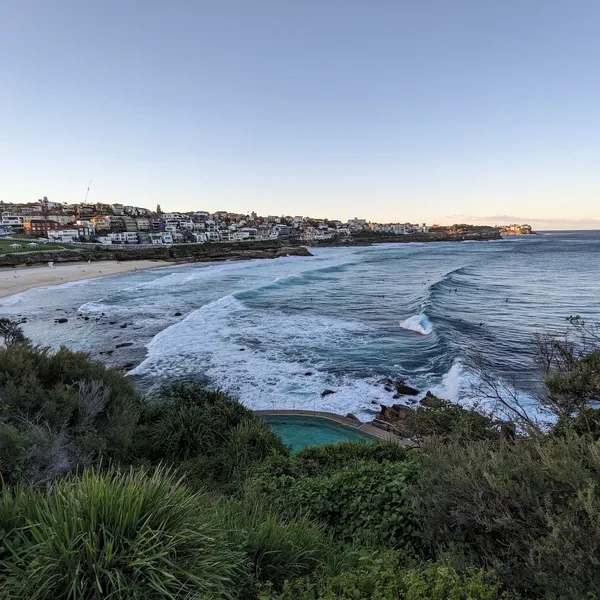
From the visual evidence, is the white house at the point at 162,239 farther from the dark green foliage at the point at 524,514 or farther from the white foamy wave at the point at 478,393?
the dark green foliage at the point at 524,514

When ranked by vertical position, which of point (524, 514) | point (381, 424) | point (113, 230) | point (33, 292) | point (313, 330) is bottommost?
point (381, 424)

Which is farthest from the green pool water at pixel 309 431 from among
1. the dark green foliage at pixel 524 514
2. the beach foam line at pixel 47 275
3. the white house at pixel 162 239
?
the white house at pixel 162 239

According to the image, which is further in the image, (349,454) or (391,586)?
(349,454)

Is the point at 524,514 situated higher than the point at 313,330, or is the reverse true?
the point at 524,514

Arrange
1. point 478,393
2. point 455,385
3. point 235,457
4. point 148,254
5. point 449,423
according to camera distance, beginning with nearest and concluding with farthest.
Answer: point 449,423 → point 235,457 → point 478,393 → point 455,385 → point 148,254

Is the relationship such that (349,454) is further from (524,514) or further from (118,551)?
(118,551)

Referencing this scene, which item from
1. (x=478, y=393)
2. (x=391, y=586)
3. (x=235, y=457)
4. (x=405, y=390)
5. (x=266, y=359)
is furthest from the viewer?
(x=266, y=359)

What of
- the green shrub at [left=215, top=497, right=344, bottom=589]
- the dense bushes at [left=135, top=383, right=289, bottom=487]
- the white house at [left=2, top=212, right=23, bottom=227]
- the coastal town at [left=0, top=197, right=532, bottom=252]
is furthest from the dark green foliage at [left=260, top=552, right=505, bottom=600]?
the white house at [left=2, top=212, right=23, bottom=227]

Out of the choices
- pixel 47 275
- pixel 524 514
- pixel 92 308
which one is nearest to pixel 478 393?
pixel 524 514
